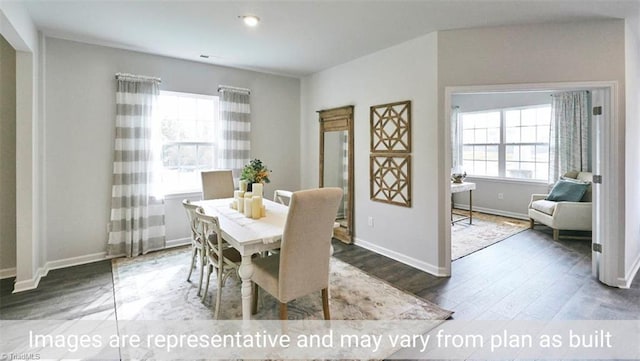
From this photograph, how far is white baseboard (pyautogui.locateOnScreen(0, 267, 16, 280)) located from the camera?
319cm

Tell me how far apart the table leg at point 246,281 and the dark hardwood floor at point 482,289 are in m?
1.27

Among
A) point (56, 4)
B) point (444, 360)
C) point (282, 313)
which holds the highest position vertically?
point (56, 4)

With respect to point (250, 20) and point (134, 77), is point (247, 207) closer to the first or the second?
point (250, 20)

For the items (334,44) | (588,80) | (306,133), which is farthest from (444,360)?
(306,133)

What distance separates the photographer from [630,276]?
3068mm

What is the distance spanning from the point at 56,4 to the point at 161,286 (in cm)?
268

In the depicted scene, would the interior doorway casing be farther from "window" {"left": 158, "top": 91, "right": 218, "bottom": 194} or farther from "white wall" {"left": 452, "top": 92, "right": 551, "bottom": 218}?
"window" {"left": 158, "top": 91, "right": 218, "bottom": 194}

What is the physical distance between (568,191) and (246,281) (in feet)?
16.2

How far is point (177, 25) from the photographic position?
3035 mm

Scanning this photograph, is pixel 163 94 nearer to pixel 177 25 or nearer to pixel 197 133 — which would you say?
pixel 197 133

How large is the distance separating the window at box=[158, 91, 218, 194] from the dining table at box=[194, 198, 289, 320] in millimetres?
1718

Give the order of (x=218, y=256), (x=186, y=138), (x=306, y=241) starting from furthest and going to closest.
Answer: (x=186, y=138) < (x=218, y=256) < (x=306, y=241)

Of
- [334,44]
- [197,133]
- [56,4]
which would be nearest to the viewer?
[56,4]

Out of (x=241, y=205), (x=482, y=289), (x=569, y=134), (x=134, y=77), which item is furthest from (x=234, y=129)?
(x=569, y=134)
